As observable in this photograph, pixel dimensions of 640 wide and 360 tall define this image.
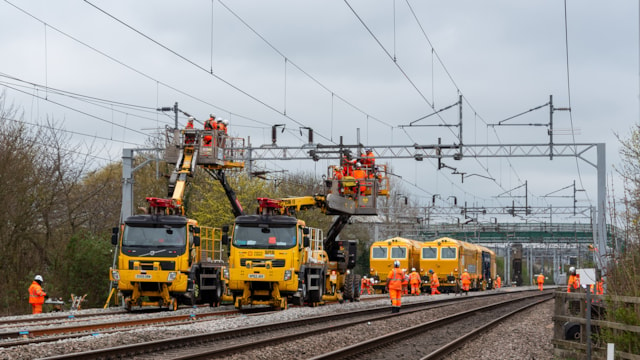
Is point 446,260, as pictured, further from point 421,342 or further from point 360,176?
point 421,342

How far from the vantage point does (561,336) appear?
15.7 metres

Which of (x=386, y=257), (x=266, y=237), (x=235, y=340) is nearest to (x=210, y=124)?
(x=266, y=237)

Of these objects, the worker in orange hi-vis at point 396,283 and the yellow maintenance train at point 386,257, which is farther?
the yellow maintenance train at point 386,257

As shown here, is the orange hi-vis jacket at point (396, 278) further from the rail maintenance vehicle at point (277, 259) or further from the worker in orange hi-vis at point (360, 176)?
the worker in orange hi-vis at point (360, 176)

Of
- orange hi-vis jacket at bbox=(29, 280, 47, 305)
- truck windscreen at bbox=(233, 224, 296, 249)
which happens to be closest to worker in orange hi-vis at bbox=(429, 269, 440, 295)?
truck windscreen at bbox=(233, 224, 296, 249)

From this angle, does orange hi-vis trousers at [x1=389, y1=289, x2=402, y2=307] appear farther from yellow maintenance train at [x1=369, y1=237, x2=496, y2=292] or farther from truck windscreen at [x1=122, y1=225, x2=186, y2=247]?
yellow maintenance train at [x1=369, y1=237, x2=496, y2=292]

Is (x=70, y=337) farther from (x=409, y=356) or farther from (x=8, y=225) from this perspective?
(x=8, y=225)

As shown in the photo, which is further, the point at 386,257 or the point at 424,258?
the point at 424,258

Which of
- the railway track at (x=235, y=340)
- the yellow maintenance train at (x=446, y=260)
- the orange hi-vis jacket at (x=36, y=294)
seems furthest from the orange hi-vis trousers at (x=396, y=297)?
the yellow maintenance train at (x=446, y=260)

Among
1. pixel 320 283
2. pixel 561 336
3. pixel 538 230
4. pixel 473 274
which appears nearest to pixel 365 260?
pixel 473 274

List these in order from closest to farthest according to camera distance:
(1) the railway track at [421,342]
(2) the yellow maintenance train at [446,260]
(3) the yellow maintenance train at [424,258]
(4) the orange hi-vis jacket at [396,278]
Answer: (1) the railway track at [421,342]
(4) the orange hi-vis jacket at [396,278]
(3) the yellow maintenance train at [424,258]
(2) the yellow maintenance train at [446,260]

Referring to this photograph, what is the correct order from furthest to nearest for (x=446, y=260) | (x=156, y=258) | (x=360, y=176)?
1. (x=446, y=260)
2. (x=360, y=176)
3. (x=156, y=258)

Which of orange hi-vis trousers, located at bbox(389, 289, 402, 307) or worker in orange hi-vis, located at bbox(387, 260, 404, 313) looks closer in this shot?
worker in orange hi-vis, located at bbox(387, 260, 404, 313)

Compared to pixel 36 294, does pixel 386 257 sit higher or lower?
higher
